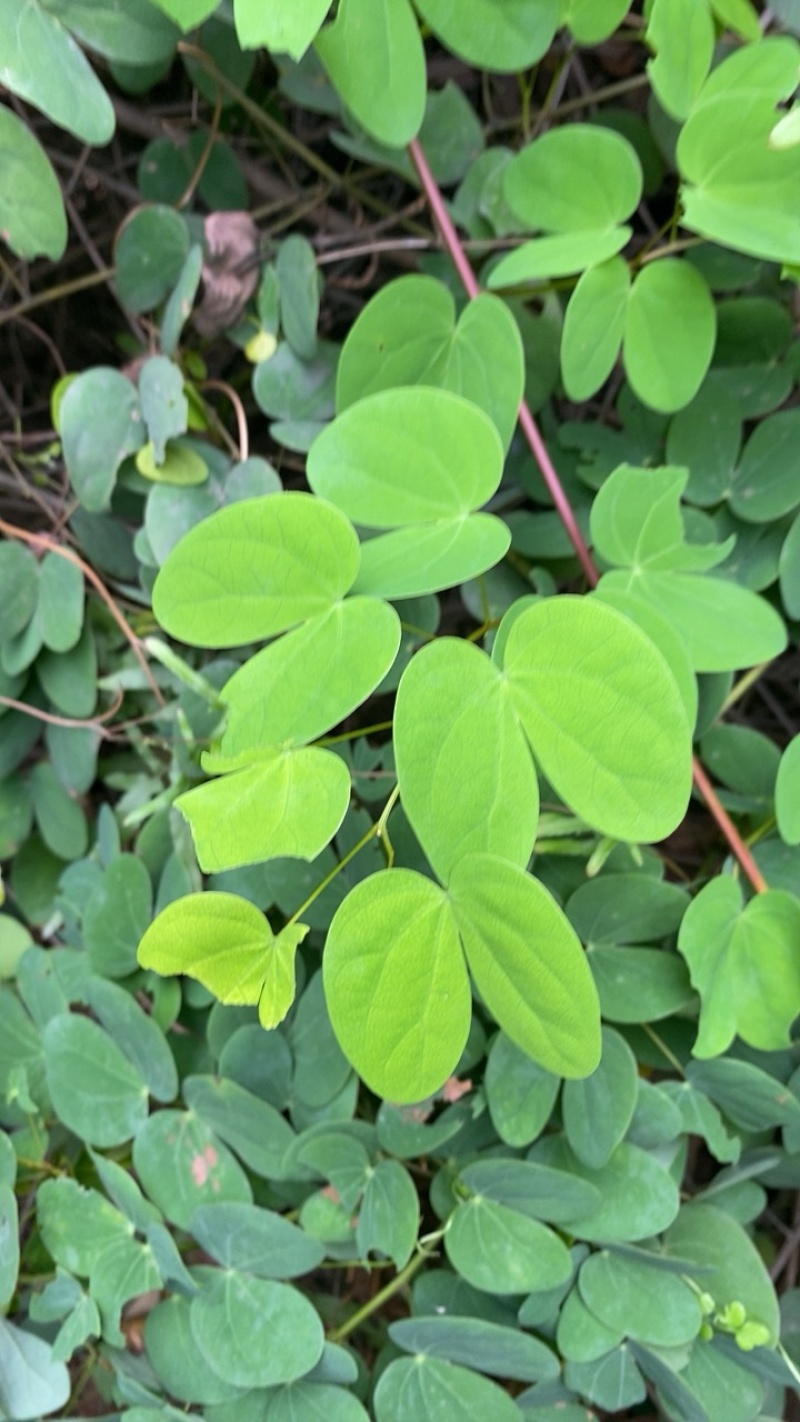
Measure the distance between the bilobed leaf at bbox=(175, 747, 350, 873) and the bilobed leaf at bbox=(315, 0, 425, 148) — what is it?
45 cm

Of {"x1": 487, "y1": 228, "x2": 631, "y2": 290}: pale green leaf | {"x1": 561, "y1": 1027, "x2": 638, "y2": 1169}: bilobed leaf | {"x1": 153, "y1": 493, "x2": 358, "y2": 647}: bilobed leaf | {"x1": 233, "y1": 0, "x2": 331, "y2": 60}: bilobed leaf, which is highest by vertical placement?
{"x1": 233, "y1": 0, "x2": 331, "y2": 60}: bilobed leaf

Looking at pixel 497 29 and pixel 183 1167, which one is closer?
pixel 497 29

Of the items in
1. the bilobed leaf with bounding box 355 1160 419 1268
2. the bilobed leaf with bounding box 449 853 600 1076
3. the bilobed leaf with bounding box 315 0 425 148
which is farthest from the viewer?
the bilobed leaf with bounding box 355 1160 419 1268

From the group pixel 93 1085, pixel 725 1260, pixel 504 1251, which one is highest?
pixel 93 1085

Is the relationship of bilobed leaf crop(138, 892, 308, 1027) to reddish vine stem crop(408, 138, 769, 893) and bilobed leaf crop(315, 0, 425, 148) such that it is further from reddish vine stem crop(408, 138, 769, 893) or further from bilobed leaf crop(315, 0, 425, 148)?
bilobed leaf crop(315, 0, 425, 148)

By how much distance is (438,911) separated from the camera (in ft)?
1.57

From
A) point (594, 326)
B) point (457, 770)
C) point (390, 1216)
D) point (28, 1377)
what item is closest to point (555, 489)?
point (594, 326)

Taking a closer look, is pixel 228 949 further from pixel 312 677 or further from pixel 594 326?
pixel 594 326

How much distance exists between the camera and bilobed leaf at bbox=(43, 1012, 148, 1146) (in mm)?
779

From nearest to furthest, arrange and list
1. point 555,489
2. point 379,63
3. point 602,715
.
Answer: point 602,715, point 379,63, point 555,489

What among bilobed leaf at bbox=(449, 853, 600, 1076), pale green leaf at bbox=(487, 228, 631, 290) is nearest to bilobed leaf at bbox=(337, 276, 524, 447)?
pale green leaf at bbox=(487, 228, 631, 290)

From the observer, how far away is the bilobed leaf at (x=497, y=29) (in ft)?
2.04

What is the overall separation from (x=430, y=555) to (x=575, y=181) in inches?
13.7

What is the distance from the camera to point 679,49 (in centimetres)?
62
